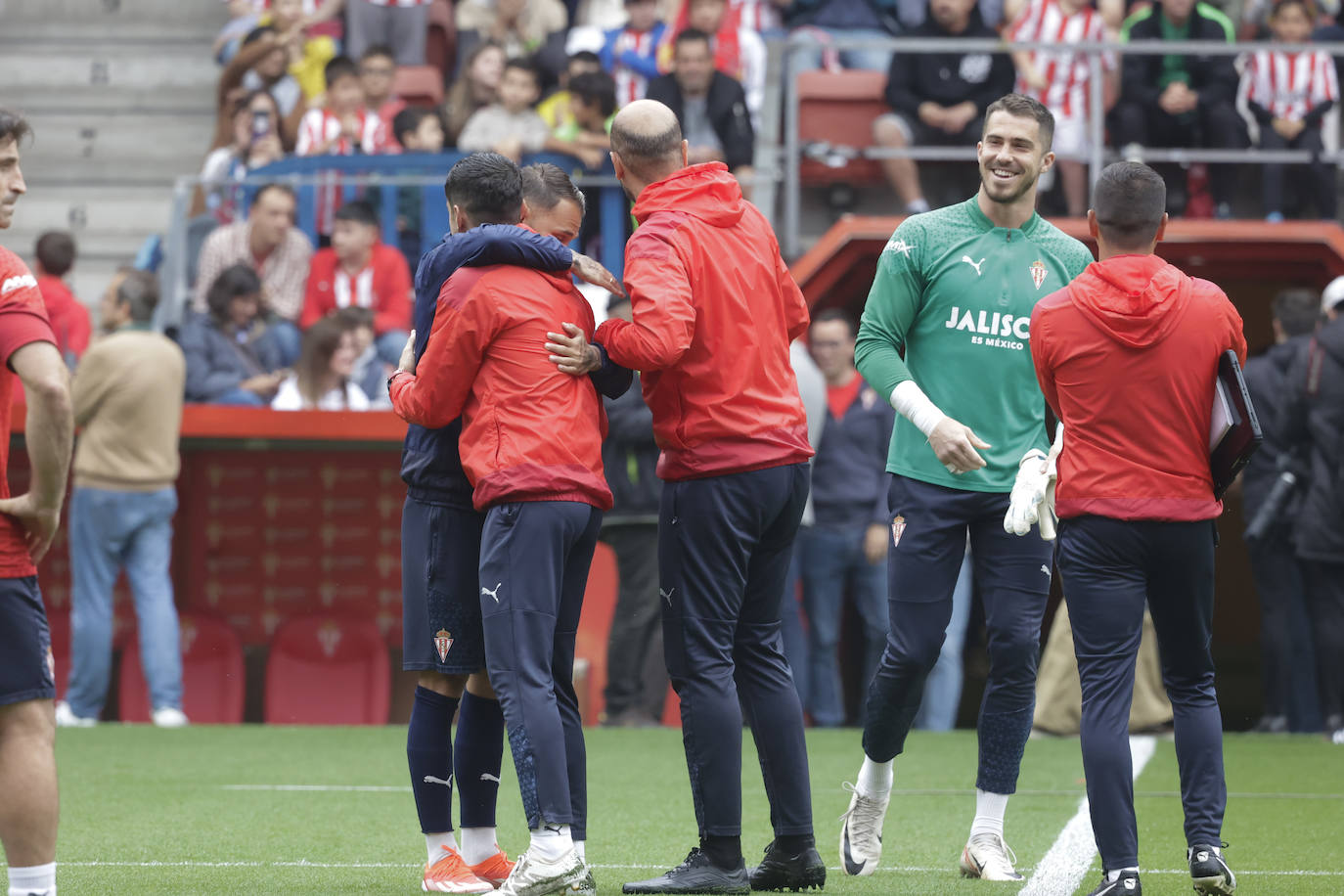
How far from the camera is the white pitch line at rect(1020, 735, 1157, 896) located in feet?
17.7

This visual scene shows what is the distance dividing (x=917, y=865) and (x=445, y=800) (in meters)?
1.54

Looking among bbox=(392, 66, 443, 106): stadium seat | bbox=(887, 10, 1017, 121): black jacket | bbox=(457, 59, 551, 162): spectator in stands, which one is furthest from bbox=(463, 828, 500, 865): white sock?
bbox=(392, 66, 443, 106): stadium seat

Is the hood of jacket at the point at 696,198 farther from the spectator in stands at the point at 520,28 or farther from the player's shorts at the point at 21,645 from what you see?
the spectator in stands at the point at 520,28

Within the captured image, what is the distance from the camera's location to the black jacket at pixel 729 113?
484 inches

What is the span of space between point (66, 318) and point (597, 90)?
12.2 ft

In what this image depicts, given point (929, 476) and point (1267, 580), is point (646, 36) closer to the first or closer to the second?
A: point (1267, 580)

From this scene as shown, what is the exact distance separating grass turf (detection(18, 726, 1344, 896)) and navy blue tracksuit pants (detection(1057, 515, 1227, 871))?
591 mm

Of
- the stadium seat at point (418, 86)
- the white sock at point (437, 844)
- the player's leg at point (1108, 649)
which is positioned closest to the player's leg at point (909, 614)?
the player's leg at point (1108, 649)

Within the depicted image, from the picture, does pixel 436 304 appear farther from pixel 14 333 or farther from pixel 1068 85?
pixel 1068 85

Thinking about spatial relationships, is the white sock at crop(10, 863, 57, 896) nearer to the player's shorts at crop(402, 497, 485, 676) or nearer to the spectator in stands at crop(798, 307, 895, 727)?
the player's shorts at crop(402, 497, 485, 676)

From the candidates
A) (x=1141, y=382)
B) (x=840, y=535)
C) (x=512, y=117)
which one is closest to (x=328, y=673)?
(x=840, y=535)

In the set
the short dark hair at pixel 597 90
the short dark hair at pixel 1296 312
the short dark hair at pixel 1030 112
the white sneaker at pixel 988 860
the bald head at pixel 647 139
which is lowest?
the white sneaker at pixel 988 860

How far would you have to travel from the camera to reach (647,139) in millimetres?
5215

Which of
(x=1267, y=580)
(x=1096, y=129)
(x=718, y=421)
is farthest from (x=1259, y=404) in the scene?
(x=718, y=421)
